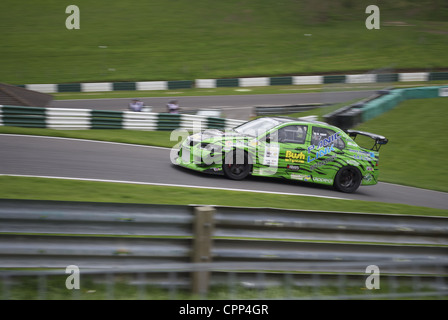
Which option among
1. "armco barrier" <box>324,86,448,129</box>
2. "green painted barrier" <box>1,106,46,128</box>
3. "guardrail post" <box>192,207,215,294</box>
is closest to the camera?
"guardrail post" <box>192,207,215,294</box>

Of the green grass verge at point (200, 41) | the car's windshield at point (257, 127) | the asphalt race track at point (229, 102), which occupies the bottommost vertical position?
the car's windshield at point (257, 127)

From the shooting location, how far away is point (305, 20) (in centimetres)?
4366

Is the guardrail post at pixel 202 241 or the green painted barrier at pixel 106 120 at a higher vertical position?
the green painted barrier at pixel 106 120

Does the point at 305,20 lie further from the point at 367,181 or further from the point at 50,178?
the point at 50,178

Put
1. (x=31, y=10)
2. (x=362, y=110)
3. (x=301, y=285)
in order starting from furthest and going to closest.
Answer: (x=31, y=10) < (x=362, y=110) < (x=301, y=285)

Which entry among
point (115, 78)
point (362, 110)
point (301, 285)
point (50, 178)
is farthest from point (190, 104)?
point (301, 285)

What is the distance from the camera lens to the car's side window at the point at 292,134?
10816 mm

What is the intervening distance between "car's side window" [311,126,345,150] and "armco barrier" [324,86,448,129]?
7650mm

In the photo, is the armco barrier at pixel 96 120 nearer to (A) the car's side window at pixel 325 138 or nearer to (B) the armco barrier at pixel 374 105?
(B) the armco barrier at pixel 374 105

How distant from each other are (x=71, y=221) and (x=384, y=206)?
23.0 feet

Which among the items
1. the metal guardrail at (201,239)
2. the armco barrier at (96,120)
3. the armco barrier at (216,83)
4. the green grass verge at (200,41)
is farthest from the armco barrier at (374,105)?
the metal guardrail at (201,239)

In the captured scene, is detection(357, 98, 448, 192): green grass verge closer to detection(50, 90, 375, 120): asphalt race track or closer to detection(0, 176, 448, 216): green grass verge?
detection(50, 90, 375, 120): asphalt race track

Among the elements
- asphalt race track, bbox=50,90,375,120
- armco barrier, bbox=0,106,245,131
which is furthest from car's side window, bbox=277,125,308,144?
asphalt race track, bbox=50,90,375,120

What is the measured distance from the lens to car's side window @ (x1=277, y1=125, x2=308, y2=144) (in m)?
10.8
